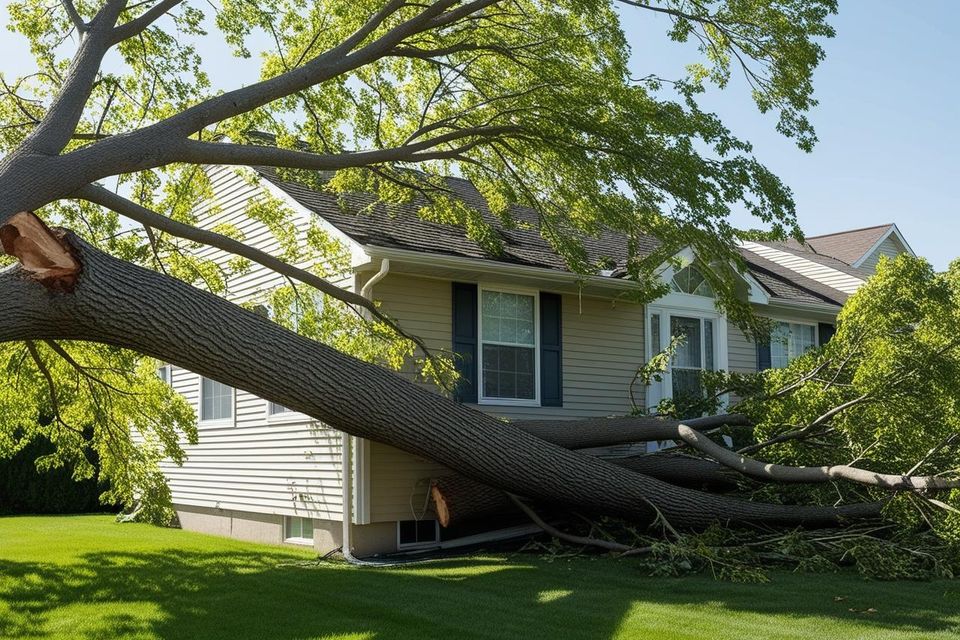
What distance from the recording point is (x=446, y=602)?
8859 mm

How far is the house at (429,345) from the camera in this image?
13.3 metres

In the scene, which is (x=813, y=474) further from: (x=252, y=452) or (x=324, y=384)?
(x=252, y=452)

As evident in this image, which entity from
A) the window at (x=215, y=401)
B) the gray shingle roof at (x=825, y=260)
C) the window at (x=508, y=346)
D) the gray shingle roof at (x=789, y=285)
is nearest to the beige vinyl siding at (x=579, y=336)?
the window at (x=508, y=346)

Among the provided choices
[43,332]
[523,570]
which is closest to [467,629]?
[523,570]

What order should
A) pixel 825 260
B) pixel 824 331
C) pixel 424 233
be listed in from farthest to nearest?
pixel 825 260, pixel 824 331, pixel 424 233

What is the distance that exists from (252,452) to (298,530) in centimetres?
151

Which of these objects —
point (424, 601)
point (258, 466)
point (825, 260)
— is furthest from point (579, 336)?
point (825, 260)

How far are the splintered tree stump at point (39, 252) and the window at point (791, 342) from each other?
1394 cm

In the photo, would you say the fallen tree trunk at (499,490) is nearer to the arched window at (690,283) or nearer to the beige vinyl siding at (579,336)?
A: the beige vinyl siding at (579,336)

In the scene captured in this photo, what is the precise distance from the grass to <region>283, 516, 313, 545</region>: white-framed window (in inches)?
92.3

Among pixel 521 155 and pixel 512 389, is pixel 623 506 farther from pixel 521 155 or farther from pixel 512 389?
pixel 521 155

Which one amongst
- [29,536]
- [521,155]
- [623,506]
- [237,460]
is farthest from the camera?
[237,460]

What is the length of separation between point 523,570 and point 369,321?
423cm

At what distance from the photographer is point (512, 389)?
47.8 ft
